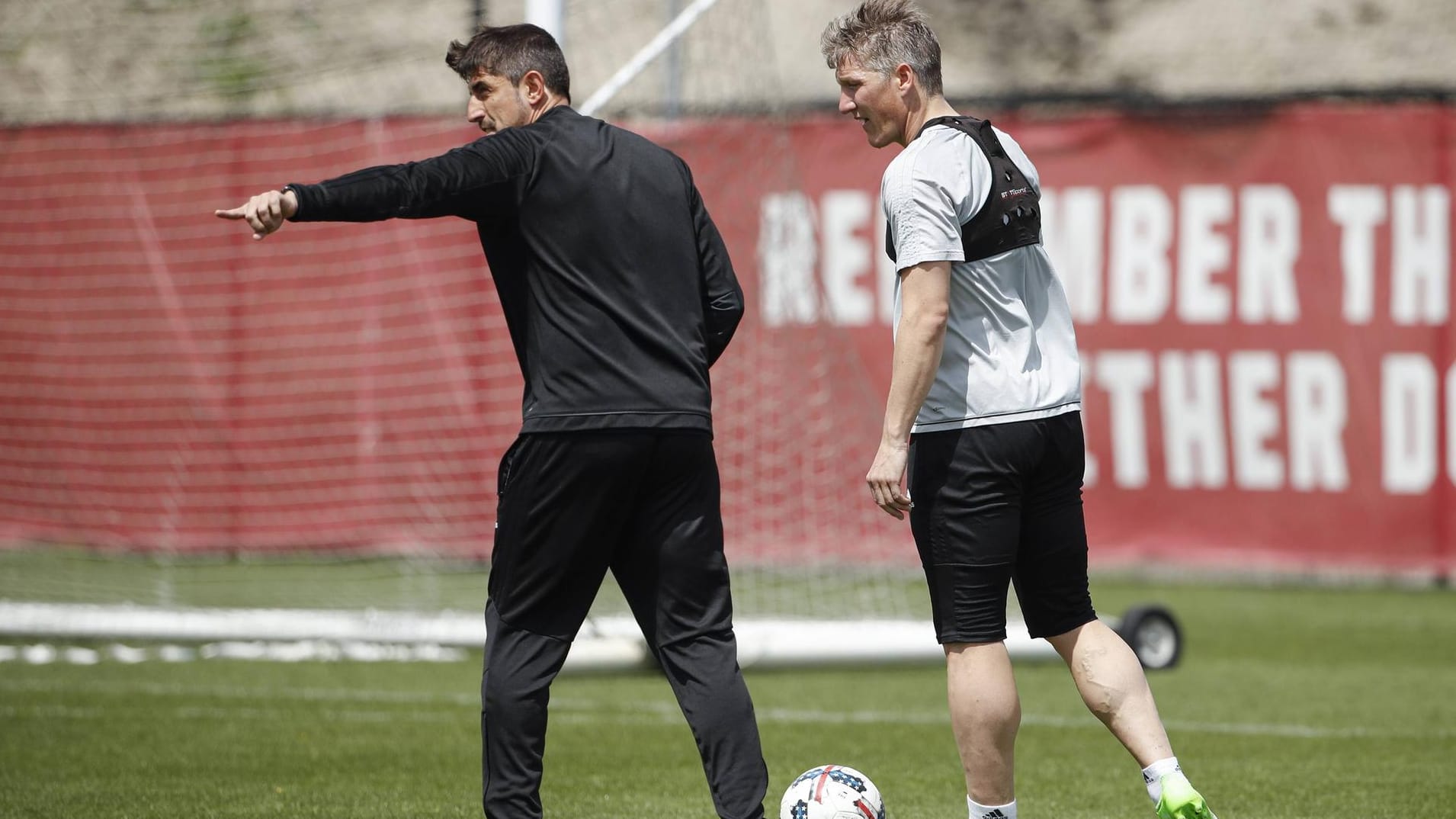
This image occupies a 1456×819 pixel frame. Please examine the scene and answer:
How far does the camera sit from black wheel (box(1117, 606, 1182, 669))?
8117mm

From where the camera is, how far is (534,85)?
4297 mm

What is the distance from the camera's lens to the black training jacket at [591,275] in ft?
13.6

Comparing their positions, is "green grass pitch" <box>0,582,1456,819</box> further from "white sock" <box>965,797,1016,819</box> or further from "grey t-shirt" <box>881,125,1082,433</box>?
"grey t-shirt" <box>881,125,1082,433</box>

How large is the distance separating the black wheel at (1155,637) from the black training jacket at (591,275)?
4.34 meters

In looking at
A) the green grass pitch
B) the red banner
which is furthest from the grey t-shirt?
the red banner

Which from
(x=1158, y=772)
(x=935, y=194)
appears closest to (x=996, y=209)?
(x=935, y=194)

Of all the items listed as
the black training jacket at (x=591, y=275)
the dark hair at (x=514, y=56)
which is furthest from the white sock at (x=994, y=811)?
the dark hair at (x=514, y=56)

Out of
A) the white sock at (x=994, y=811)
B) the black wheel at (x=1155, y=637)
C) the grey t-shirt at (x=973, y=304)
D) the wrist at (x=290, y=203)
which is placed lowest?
the black wheel at (x=1155, y=637)

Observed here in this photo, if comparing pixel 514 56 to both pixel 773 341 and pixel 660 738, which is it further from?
pixel 773 341

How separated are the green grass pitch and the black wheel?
0.30 feet

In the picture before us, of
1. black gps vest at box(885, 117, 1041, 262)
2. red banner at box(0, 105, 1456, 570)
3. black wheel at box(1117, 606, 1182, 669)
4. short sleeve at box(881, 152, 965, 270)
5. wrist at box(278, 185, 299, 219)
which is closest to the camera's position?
wrist at box(278, 185, 299, 219)

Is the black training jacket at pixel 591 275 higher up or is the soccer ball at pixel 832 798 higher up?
the black training jacket at pixel 591 275

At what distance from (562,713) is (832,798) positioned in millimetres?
3012

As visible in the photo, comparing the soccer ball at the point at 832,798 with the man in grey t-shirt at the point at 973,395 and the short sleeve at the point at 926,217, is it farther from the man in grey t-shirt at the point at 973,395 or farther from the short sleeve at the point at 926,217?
the short sleeve at the point at 926,217
